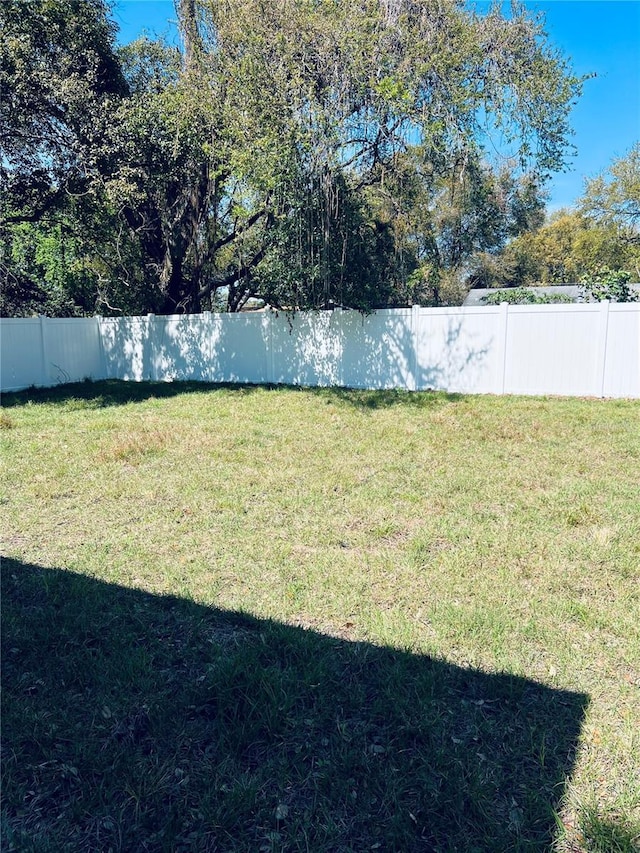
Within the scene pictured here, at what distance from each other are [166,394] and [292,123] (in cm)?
523

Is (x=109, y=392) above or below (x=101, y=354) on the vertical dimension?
below

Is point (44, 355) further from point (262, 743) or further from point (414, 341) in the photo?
point (262, 743)

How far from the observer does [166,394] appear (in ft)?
33.6

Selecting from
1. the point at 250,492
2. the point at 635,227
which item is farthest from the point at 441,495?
the point at 635,227

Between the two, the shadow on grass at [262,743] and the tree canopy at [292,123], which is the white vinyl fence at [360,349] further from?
the shadow on grass at [262,743]

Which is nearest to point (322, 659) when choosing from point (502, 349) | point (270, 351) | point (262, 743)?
point (262, 743)

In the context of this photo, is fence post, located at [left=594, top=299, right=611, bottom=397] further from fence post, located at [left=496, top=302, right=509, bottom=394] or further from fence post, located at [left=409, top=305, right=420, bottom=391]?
fence post, located at [left=409, top=305, right=420, bottom=391]

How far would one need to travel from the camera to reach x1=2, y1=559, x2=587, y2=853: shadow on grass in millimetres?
1604

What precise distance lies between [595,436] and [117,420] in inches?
249

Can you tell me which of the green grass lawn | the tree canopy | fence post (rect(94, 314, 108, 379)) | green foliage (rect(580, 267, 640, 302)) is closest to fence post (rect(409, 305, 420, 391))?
the tree canopy

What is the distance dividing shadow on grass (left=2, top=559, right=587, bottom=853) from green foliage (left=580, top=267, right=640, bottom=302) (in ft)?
30.1

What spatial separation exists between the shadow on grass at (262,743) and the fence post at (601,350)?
301 inches

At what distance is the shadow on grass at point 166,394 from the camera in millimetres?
8852

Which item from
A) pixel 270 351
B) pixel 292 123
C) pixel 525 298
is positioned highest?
pixel 292 123
